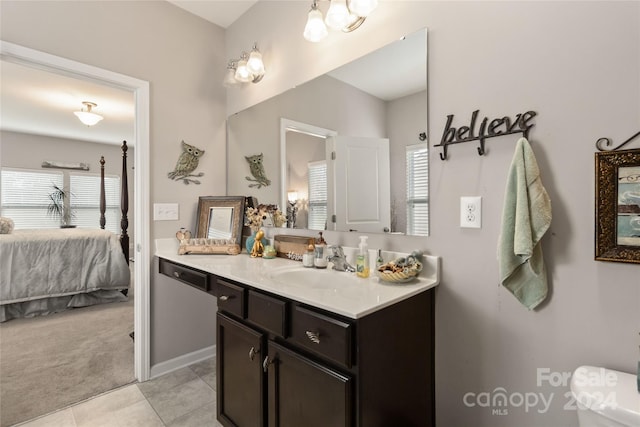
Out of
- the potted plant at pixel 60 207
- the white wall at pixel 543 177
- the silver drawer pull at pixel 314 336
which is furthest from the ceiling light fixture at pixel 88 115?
the silver drawer pull at pixel 314 336

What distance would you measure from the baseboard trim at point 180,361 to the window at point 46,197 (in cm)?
579

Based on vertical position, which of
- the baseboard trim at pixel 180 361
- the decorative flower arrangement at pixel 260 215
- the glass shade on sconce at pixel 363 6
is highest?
the glass shade on sconce at pixel 363 6

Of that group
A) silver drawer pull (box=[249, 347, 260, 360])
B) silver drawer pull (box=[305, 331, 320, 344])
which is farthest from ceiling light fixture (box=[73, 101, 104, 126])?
silver drawer pull (box=[305, 331, 320, 344])

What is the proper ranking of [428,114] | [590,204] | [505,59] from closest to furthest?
[590,204] < [505,59] < [428,114]

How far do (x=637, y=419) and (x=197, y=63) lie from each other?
288 centimetres

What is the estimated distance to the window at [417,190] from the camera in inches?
54.1

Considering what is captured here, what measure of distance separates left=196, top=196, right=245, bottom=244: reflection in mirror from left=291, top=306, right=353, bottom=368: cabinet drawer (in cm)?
124

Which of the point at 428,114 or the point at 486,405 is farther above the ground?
the point at 428,114

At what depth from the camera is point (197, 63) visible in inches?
93.9

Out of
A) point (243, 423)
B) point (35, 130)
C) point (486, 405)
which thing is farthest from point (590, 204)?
point (35, 130)

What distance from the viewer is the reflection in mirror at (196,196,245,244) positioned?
2.28m

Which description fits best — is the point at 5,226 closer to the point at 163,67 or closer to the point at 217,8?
the point at 163,67

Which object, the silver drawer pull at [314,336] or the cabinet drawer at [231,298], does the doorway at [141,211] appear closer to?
the cabinet drawer at [231,298]

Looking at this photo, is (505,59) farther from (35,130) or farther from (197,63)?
(35,130)
